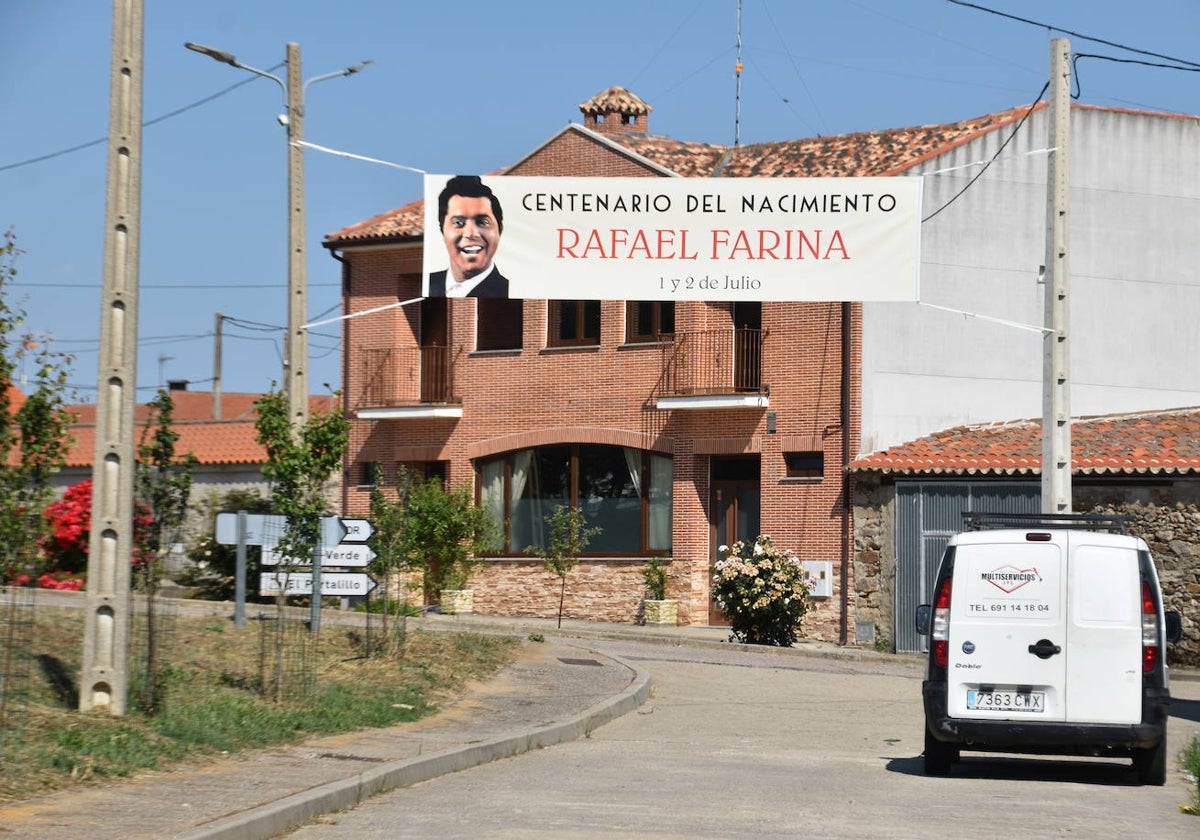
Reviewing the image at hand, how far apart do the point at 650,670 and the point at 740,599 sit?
18.5 feet

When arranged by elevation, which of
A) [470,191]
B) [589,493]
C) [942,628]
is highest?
[470,191]

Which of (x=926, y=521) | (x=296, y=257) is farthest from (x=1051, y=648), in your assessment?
(x=926, y=521)

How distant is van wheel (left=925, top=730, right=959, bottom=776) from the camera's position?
12.6m

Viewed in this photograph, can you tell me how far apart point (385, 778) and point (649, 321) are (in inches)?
852

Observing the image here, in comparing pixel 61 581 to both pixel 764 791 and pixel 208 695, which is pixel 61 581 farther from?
pixel 764 791

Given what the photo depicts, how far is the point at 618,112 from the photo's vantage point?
122ft

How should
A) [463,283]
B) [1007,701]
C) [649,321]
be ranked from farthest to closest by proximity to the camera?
[649,321] → [463,283] → [1007,701]

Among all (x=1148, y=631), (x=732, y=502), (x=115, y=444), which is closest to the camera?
(x=1148, y=631)

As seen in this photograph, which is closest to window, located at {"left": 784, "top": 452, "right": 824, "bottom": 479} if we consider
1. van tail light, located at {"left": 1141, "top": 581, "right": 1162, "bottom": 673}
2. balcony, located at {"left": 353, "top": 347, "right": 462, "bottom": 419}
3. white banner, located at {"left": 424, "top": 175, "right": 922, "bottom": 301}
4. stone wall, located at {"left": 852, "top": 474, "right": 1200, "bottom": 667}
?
stone wall, located at {"left": 852, "top": 474, "right": 1200, "bottom": 667}

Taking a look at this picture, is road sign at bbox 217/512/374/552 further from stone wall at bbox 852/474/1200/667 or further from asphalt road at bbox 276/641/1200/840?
stone wall at bbox 852/474/1200/667

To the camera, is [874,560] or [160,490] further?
[874,560]

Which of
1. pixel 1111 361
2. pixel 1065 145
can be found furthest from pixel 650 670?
pixel 1111 361

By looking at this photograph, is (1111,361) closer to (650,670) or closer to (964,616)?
(650,670)

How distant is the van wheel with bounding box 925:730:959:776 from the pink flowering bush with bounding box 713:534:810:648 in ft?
48.1
